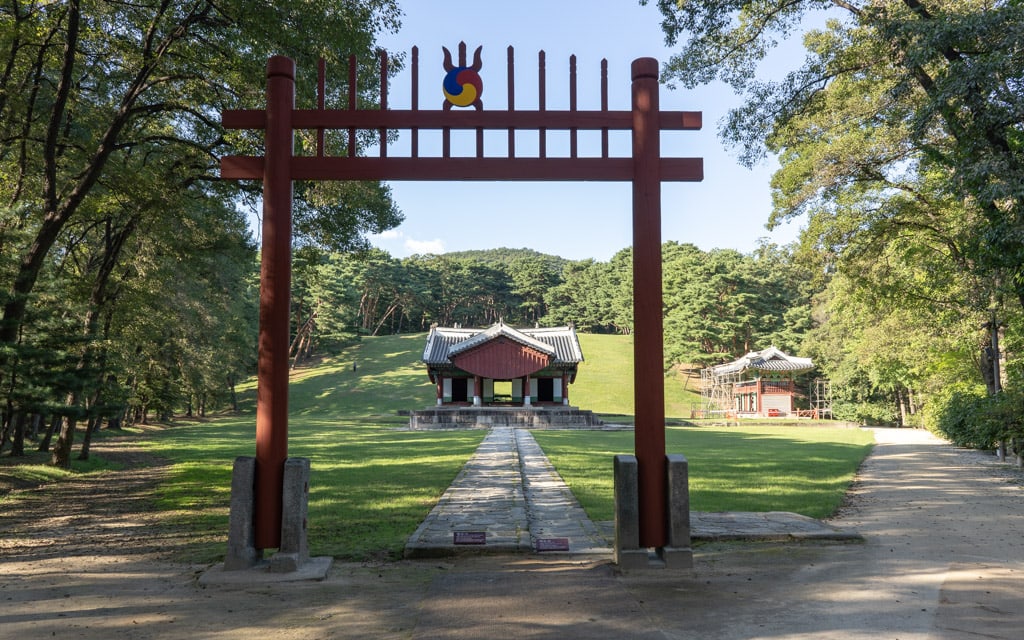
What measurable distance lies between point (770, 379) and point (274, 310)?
125ft

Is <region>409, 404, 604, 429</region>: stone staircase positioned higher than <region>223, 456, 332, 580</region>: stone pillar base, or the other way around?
<region>223, 456, 332, 580</region>: stone pillar base

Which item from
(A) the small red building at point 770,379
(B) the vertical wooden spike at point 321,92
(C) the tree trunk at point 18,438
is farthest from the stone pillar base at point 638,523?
(A) the small red building at point 770,379

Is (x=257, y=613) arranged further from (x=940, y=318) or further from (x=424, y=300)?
(x=424, y=300)

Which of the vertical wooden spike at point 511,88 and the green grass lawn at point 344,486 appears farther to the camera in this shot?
the green grass lawn at point 344,486

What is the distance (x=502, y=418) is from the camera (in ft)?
97.7

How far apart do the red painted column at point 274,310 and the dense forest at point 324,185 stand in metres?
3.72

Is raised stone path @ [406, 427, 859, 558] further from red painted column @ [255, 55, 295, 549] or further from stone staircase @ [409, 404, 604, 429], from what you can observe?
stone staircase @ [409, 404, 604, 429]

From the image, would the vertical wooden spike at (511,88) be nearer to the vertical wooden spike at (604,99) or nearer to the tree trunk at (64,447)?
the vertical wooden spike at (604,99)

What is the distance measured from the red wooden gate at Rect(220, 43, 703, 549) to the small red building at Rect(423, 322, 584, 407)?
2591cm

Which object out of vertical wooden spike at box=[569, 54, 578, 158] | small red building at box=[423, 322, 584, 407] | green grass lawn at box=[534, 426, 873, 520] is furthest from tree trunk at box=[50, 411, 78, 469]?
small red building at box=[423, 322, 584, 407]

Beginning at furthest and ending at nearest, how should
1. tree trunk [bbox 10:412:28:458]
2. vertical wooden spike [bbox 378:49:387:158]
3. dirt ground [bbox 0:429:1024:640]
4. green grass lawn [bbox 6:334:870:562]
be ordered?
tree trunk [bbox 10:412:28:458] < green grass lawn [bbox 6:334:870:562] < vertical wooden spike [bbox 378:49:387:158] < dirt ground [bbox 0:429:1024:640]

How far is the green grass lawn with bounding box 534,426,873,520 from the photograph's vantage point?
8.60 metres

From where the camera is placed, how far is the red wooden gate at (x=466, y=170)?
5.25m

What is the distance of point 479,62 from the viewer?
214 inches
